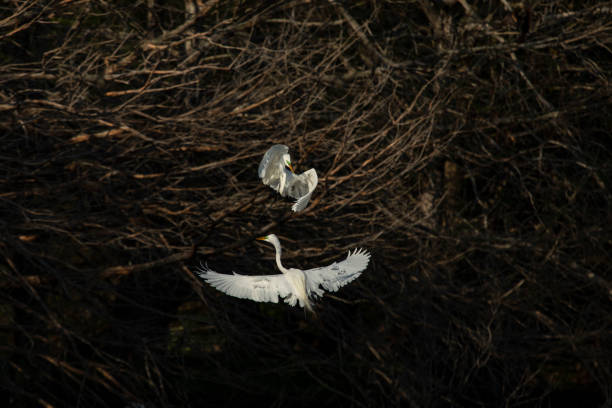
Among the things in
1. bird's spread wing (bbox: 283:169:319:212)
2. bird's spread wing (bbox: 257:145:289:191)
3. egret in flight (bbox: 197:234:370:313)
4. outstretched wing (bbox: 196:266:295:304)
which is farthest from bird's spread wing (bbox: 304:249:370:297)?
bird's spread wing (bbox: 257:145:289:191)

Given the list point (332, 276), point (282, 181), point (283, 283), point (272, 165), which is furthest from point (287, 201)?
point (283, 283)

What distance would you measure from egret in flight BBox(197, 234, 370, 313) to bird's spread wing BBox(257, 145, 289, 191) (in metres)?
0.66

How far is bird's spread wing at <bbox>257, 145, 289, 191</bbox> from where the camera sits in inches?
199

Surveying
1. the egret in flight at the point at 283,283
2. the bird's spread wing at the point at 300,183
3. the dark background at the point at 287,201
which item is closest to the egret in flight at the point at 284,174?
the bird's spread wing at the point at 300,183

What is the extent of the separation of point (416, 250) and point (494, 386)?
4.99 ft

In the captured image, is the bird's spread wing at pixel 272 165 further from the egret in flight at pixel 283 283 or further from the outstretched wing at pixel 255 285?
the outstretched wing at pixel 255 285

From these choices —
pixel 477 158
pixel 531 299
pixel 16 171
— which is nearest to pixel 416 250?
pixel 531 299

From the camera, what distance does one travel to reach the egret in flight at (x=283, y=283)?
4.37 m

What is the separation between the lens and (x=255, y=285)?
4.51 metres

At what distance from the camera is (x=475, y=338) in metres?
7.42

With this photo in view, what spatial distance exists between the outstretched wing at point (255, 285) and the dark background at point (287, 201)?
3.53ft

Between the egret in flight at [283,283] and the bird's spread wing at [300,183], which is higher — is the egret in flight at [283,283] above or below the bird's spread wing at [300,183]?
below

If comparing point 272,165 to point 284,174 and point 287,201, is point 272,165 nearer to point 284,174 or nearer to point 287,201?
point 284,174

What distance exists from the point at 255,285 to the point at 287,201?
245cm
